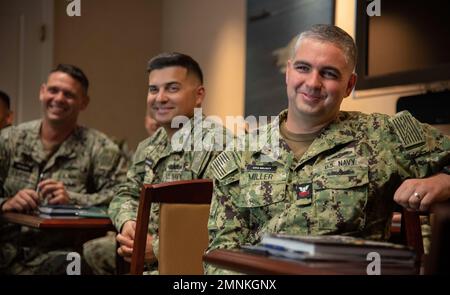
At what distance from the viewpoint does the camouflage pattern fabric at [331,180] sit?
1737mm

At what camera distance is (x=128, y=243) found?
8.12ft

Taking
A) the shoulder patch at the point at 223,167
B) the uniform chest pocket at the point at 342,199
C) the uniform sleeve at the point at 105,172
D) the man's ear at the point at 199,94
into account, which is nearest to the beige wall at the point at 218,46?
the uniform sleeve at the point at 105,172

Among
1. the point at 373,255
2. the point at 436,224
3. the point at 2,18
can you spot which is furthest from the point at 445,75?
the point at 2,18

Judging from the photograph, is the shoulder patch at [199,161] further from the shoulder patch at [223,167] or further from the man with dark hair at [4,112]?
the man with dark hair at [4,112]

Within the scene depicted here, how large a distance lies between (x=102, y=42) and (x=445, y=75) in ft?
9.80

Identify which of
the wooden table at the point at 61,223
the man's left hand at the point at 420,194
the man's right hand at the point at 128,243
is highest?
the man's left hand at the point at 420,194

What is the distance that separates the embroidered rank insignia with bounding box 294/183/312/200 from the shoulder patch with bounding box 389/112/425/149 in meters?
0.25

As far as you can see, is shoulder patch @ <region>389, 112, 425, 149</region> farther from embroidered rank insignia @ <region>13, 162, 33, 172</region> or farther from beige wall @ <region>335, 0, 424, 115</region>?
embroidered rank insignia @ <region>13, 162, 33, 172</region>

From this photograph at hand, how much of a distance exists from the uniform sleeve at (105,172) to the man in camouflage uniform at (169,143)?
0.50m

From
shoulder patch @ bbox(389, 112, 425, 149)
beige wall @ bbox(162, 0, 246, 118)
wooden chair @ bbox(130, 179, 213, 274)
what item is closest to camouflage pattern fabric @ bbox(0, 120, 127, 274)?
beige wall @ bbox(162, 0, 246, 118)

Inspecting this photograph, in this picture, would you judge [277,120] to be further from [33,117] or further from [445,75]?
[33,117]

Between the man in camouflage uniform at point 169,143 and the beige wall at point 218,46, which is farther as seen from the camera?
the beige wall at point 218,46

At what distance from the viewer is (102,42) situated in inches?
196

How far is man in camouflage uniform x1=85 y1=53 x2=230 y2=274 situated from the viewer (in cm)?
259
